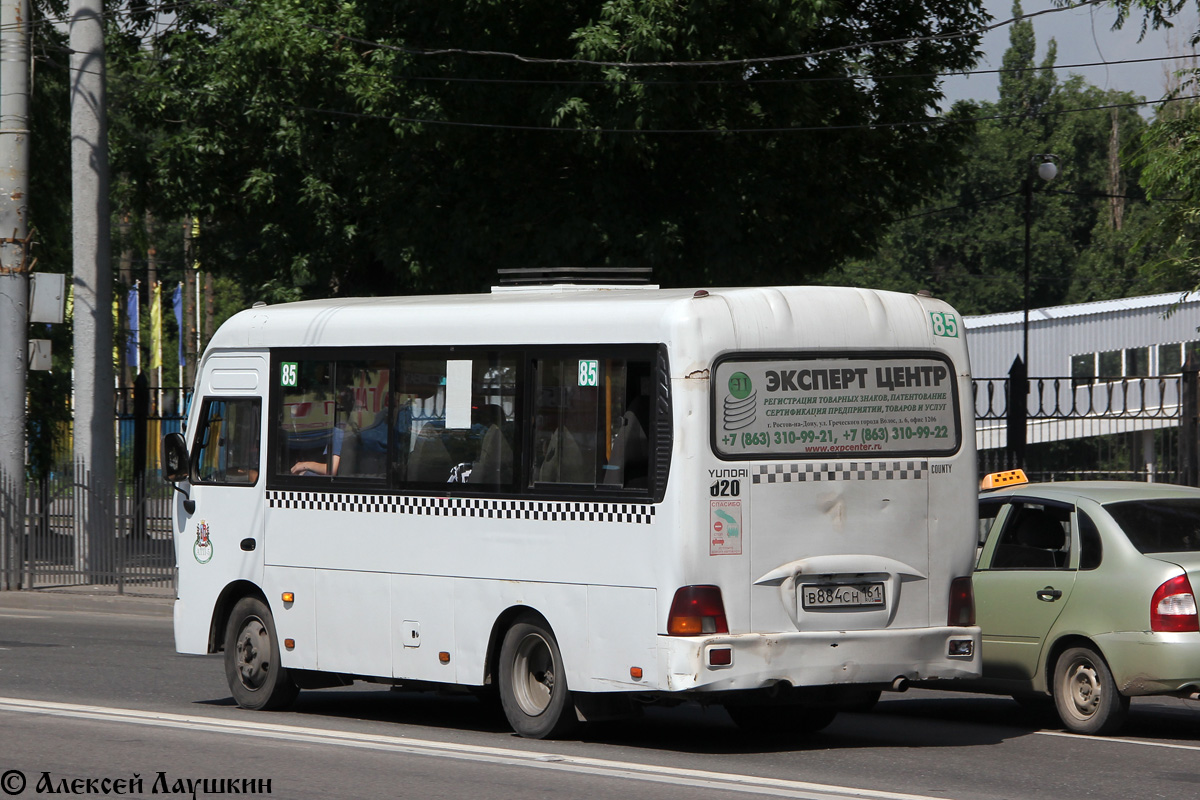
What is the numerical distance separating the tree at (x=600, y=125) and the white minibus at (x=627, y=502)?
8648mm

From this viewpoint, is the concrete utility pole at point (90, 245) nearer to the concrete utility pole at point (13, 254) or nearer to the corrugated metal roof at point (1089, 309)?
the concrete utility pole at point (13, 254)

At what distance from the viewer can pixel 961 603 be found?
31.8 feet

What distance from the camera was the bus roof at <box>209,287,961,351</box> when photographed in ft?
29.9

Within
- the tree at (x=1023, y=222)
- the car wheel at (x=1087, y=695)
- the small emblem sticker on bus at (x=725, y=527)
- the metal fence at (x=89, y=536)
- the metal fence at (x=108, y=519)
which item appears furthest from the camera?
the tree at (x=1023, y=222)

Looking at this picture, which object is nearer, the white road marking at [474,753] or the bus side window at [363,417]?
the white road marking at [474,753]

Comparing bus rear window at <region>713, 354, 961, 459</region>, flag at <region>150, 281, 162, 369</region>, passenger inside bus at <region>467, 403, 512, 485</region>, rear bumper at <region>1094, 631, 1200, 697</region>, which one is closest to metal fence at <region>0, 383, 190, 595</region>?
passenger inside bus at <region>467, 403, 512, 485</region>

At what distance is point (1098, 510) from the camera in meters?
10.1

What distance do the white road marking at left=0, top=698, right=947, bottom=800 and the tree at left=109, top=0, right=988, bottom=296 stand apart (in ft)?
32.8

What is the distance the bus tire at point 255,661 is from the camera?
11102 mm

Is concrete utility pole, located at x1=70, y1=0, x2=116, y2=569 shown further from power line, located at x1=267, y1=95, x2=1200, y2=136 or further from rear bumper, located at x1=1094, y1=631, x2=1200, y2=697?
rear bumper, located at x1=1094, y1=631, x2=1200, y2=697

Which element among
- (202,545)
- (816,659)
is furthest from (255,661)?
(816,659)

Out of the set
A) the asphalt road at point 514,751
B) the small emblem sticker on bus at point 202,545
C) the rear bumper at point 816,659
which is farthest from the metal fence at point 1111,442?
the small emblem sticker on bus at point 202,545

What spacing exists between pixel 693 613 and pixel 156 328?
164 feet

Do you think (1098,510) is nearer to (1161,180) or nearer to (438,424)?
(438,424)
